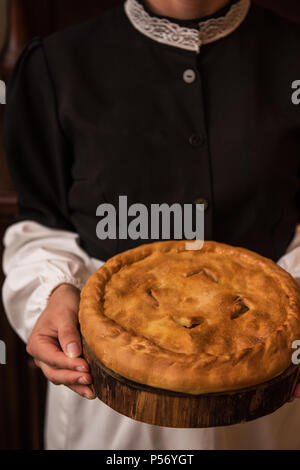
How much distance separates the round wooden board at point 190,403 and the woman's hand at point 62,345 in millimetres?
54

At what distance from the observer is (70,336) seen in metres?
0.66

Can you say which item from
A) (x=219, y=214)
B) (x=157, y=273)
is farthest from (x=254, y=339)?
(x=219, y=214)

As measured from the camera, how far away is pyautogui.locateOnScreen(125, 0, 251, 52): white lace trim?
32.8 inches

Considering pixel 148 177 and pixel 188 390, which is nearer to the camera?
pixel 188 390

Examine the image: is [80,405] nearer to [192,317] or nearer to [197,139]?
[192,317]

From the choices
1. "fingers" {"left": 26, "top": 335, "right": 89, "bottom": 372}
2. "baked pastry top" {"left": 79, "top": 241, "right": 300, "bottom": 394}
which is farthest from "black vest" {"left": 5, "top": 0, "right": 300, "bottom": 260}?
"fingers" {"left": 26, "top": 335, "right": 89, "bottom": 372}

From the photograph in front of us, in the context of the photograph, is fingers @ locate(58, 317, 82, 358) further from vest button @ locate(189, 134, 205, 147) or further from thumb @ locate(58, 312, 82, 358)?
vest button @ locate(189, 134, 205, 147)

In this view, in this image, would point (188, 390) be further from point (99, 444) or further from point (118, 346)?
point (99, 444)

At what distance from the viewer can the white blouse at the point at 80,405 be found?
0.84 metres

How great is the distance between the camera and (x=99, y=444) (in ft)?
3.08

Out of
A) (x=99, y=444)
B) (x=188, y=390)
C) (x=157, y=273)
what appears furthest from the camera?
(x=99, y=444)

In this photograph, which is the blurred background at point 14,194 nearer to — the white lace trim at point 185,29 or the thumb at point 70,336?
the white lace trim at point 185,29

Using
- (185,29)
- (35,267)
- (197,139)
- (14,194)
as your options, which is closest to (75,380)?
(35,267)

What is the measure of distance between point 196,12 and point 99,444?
0.81m
